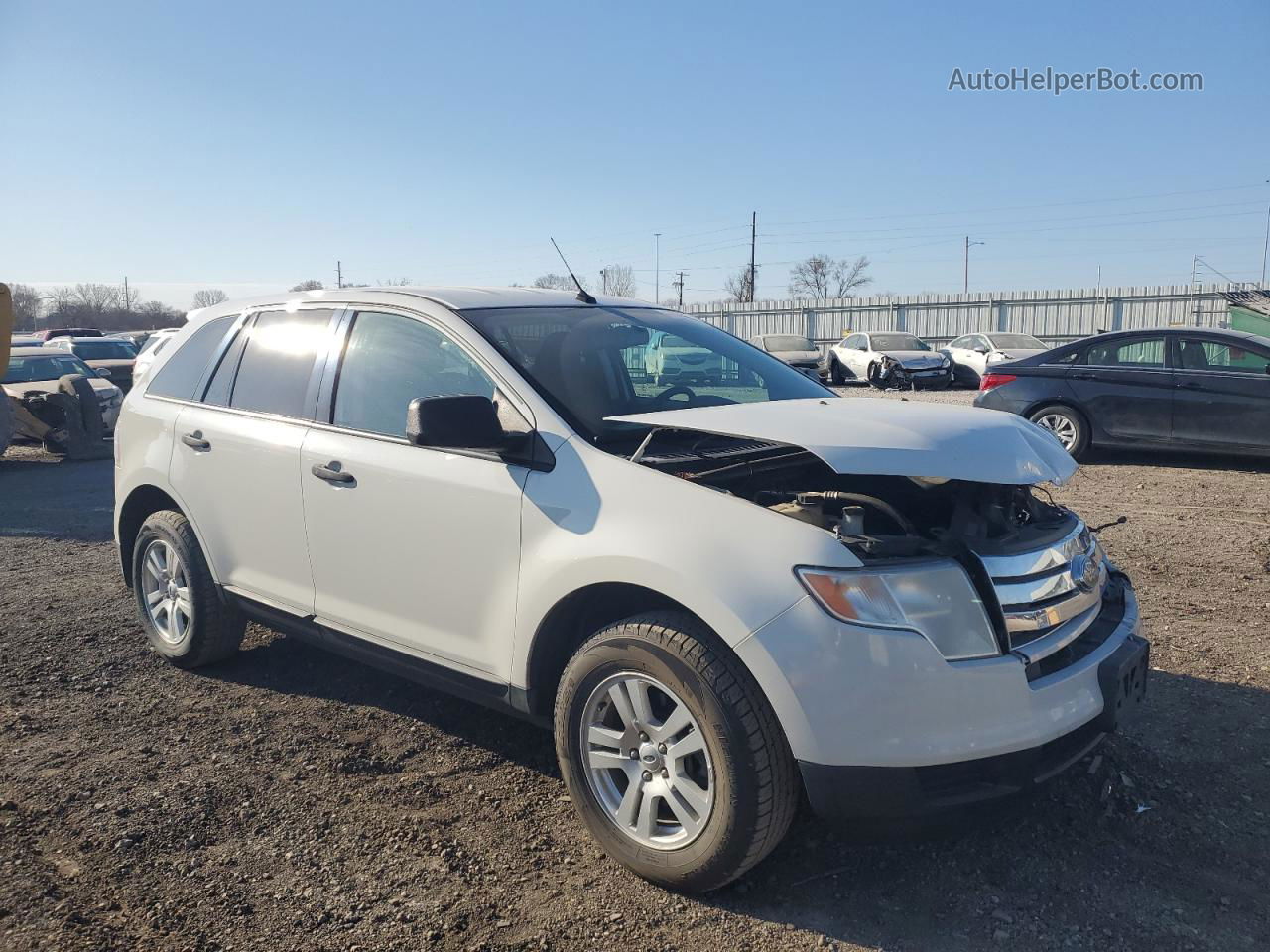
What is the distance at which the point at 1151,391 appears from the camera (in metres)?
9.93

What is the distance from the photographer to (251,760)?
3.78m

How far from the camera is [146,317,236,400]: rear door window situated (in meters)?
4.77

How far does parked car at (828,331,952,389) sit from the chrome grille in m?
22.4

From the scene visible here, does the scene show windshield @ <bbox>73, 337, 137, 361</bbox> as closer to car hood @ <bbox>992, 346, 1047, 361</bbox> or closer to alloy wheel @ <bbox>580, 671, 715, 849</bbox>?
car hood @ <bbox>992, 346, 1047, 361</bbox>

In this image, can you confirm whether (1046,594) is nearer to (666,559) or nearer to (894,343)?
(666,559)

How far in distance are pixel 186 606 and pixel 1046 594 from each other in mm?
3827

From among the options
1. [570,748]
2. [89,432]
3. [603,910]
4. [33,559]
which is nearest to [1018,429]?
[570,748]

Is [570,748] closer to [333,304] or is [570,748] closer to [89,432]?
[333,304]

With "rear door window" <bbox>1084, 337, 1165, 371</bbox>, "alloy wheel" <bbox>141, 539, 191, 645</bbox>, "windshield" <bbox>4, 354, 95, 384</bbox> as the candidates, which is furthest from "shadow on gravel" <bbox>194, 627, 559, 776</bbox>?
"windshield" <bbox>4, 354, 95, 384</bbox>

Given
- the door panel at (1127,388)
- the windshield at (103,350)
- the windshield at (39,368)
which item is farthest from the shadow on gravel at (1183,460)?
the windshield at (103,350)

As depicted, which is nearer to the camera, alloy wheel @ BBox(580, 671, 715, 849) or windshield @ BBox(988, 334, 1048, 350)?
alloy wheel @ BBox(580, 671, 715, 849)

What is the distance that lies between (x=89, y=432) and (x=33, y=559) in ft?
23.3

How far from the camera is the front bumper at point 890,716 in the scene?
2500 mm

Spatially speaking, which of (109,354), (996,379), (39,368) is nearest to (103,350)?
(109,354)
